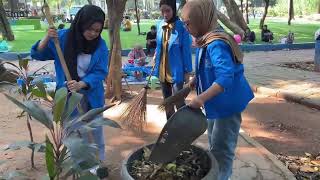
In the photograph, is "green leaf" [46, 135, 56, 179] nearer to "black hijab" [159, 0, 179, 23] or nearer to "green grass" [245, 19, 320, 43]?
"black hijab" [159, 0, 179, 23]

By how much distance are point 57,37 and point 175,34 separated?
1.71 meters

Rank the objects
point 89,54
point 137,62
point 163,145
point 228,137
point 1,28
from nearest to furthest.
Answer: point 163,145, point 228,137, point 89,54, point 137,62, point 1,28

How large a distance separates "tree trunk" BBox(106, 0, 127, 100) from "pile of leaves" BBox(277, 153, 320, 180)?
3.02 m

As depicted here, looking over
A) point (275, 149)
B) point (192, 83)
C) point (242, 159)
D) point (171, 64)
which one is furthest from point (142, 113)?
point (275, 149)

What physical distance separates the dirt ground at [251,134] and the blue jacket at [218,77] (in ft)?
4.33

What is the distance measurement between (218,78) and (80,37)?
3.65ft

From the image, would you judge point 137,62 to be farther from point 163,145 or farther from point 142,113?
point 163,145

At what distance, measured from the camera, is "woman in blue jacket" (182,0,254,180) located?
2.34 m

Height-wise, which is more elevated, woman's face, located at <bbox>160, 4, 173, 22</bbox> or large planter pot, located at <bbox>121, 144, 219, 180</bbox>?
woman's face, located at <bbox>160, 4, 173, 22</bbox>

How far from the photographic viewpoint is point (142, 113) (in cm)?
396

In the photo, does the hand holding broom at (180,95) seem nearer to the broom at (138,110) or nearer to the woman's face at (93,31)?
the woman's face at (93,31)

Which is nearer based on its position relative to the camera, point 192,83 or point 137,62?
point 192,83

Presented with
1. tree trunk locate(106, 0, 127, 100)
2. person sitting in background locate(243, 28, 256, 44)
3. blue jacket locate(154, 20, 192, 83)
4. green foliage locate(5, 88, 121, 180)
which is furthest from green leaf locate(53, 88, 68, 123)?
person sitting in background locate(243, 28, 256, 44)

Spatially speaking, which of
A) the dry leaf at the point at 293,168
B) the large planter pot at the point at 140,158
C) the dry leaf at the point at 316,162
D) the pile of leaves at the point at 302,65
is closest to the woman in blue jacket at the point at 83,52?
the large planter pot at the point at 140,158
